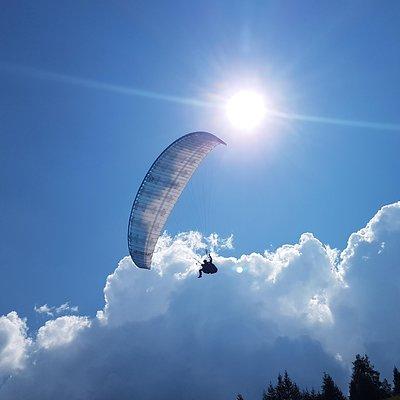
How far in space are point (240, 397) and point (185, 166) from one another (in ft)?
204

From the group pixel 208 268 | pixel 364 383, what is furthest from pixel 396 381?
pixel 208 268

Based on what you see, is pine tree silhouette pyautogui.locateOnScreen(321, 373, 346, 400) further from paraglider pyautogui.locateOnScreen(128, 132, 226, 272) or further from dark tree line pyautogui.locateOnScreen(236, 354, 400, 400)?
paraglider pyautogui.locateOnScreen(128, 132, 226, 272)

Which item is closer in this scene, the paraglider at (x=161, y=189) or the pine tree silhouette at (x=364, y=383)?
the paraglider at (x=161, y=189)

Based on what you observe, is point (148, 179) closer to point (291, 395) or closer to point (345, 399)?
point (345, 399)

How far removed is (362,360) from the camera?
2532 inches

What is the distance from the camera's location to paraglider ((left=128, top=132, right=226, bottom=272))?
3631 centimetres

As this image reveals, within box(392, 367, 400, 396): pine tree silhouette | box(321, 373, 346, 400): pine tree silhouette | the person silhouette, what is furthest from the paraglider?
box(392, 367, 400, 396): pine tree silhouette

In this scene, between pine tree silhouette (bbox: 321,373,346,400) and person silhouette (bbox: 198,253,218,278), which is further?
pine tree silhouette (bbox: 321,373,346,400)

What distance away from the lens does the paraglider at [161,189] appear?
1430 inches

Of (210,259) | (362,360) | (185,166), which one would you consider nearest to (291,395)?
(362,360)

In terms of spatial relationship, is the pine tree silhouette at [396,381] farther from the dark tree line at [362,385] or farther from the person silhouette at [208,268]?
the person silhouette at [208,268]

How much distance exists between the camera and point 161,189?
38.1 meters

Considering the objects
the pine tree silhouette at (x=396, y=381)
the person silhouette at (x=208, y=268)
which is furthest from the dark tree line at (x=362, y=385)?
the person silhouette at (x=208, y=268)

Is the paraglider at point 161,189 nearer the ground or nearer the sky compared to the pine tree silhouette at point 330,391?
nearer the sky
